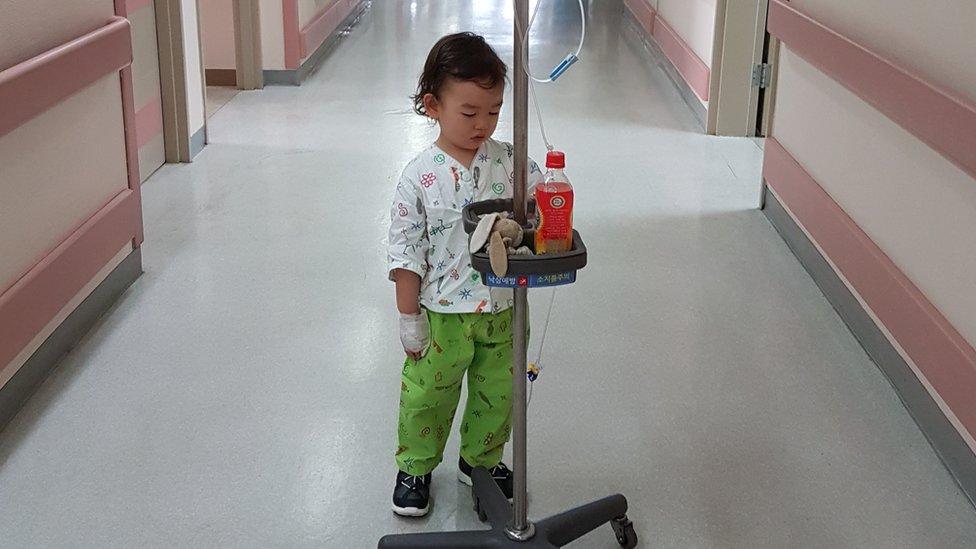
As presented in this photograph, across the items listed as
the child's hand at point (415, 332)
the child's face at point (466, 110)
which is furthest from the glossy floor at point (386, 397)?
the child's face at point (466, 110)

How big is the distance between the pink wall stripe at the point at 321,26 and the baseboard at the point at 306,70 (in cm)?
4

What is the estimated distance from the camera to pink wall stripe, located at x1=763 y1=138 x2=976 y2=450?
2.53 m

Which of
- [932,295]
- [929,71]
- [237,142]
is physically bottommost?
[237,142]

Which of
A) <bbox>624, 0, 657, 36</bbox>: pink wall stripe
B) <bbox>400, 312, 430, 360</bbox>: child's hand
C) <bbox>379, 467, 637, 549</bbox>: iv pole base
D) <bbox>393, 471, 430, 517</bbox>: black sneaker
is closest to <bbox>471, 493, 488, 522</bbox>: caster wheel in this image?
<bbox>379, 467, 637, 549</bbox>: iv pole base

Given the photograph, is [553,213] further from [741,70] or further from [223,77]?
[223,77]

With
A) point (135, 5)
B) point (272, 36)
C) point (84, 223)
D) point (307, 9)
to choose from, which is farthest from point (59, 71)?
point (307, 9)

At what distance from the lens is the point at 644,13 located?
28.2ft

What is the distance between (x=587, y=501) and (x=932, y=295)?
1020mm

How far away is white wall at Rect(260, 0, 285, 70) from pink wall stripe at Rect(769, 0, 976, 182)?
3551 millimetres

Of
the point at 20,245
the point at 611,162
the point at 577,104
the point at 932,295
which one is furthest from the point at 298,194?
the point at 932,295

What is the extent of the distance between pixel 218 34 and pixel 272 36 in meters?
0.36

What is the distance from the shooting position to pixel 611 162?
5.24 m

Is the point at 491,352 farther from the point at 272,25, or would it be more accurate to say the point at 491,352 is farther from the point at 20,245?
the point at 272,25

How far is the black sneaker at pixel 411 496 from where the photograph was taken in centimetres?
236
